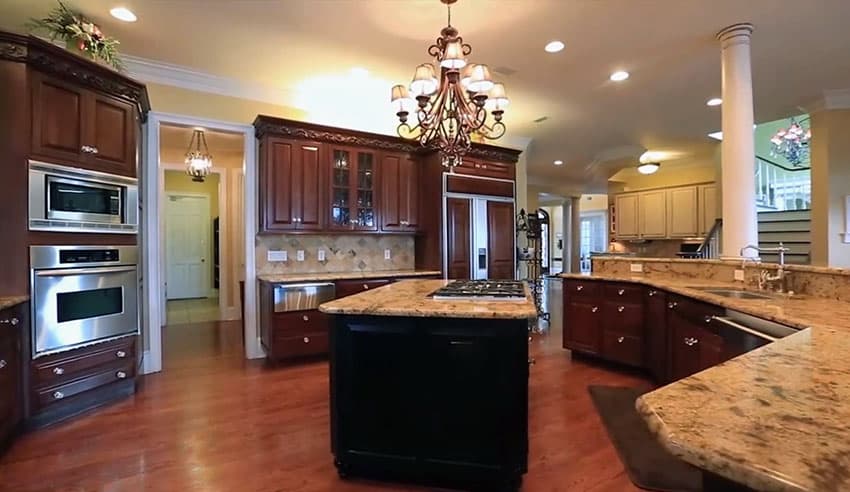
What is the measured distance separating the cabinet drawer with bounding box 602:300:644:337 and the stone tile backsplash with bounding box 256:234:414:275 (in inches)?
94.6

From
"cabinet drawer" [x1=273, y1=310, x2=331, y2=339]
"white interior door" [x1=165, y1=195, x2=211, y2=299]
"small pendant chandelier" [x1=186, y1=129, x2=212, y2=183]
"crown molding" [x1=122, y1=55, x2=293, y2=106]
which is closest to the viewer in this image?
"crown molding" [x1=122, y1=55, x2=293, y2=106]

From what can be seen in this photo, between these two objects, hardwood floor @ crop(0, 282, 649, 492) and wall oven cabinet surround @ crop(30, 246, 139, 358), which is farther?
wall oven cabinet surround @ crop(30, 246, 139, 358)

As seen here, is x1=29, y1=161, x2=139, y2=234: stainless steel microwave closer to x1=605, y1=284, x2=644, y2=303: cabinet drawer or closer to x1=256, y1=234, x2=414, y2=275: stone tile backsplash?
x1=256, y1=234, x2=414, y2=275: stone tile backsplash

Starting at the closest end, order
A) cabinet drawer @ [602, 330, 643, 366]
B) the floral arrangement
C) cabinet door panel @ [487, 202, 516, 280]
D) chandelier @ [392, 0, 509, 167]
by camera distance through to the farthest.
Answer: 1. chandelier @ [392, 0, 509, 167]
2. the floral arrangement
3. cabinet drawer @ [602, 330, 643, 366]
4. cabinet door panel @ [487, 202, 516, 280]

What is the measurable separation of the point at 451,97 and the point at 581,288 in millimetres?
2308

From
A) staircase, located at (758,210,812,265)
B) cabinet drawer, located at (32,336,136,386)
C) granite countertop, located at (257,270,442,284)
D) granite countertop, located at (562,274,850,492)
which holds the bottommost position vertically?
cabinet drawer, located at (32,336,136,386)

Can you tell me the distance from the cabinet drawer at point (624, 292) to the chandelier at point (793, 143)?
501 centimetres

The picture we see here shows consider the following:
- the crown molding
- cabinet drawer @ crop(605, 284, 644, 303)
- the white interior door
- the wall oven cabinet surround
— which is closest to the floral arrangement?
the crown molding

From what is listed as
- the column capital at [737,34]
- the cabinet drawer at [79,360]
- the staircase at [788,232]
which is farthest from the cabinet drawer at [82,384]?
the staircase at [788,232]

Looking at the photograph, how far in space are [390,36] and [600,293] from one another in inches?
116

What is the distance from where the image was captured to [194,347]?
482cm

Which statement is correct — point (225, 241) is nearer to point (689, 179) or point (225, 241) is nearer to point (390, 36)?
point (390, 36)

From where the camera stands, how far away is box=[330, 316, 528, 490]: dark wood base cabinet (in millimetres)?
1974

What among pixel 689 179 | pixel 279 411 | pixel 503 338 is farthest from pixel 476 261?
pixel 689 179
